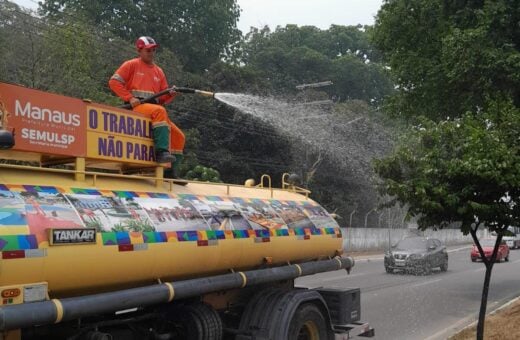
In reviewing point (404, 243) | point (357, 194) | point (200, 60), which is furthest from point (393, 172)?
point (200, 60)

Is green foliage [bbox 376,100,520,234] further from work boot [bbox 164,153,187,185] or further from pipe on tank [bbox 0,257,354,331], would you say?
work boot [bbox 164,153,187,185]

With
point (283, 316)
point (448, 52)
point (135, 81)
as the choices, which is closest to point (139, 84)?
point (135, 81)

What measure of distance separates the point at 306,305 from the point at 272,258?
73cm

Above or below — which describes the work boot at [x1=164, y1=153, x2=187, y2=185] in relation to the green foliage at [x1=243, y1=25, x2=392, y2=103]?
below

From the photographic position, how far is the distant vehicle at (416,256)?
2256 cm

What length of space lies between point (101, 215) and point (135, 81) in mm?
2084

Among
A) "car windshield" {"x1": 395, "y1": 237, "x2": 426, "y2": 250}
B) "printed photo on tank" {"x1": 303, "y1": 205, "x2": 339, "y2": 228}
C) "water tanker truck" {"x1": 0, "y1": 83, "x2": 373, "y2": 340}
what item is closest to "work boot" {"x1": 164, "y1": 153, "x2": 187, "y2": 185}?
"water tanker truck" {"x1": 0, "y1": 83, "x2": 373, "y2": 340}

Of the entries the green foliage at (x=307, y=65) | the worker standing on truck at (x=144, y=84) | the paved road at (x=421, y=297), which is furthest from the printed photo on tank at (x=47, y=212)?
the green foliage at (x=307, y=65)

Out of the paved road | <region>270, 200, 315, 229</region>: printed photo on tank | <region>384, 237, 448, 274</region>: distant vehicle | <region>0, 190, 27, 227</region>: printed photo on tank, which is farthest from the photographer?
<region>384, 237, 448, 274</region>: distant vehicle

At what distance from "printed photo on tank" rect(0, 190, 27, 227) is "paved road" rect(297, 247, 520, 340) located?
759 cm

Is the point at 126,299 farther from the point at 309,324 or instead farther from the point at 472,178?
the point at 472,178

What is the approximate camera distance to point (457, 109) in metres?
15.2

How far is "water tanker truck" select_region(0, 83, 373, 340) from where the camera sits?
3723 millimetres

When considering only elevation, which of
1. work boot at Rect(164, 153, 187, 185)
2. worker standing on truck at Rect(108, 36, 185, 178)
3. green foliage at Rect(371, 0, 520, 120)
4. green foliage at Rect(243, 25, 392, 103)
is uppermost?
green foliage at Rect(243, 25, 392, 103)
